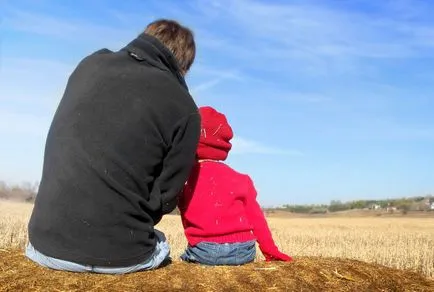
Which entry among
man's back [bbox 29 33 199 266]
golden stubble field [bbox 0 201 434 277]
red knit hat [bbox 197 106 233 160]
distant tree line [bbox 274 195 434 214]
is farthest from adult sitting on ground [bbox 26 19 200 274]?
distant tree line [bbox 274 195 434 214]

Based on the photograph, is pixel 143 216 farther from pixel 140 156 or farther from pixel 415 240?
pixel 415 240

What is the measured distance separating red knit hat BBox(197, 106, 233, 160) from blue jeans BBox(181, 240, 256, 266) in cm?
72

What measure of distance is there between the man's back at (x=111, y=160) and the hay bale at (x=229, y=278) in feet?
0.54

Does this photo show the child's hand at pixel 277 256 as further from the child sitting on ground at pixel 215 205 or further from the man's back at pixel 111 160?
the man's back at pixel 111 160

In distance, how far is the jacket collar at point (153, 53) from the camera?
150 inches

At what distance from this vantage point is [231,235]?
15.3ft

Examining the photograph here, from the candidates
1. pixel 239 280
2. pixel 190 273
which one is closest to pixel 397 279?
pixel 239 280

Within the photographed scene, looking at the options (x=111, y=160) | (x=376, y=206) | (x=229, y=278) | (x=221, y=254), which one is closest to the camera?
(x=111, y=160)

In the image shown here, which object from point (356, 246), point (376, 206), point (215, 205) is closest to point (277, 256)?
point (215, 205)

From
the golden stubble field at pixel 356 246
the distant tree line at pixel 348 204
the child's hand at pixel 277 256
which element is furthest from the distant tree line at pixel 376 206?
the child's hand at pixel 277 256

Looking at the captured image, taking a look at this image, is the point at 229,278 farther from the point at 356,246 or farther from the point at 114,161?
the point at 356,246

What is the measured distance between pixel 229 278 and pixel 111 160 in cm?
109

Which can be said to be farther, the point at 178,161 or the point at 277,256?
the point at 277,256

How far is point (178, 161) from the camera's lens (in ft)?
12.3
